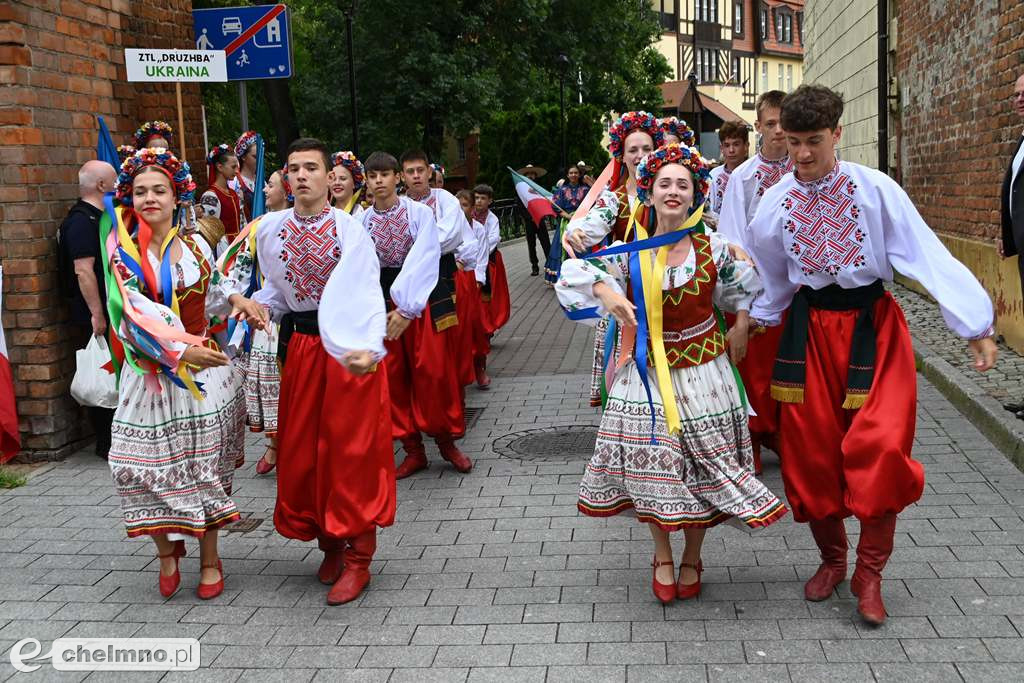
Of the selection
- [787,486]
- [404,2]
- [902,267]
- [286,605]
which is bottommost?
[286,605]

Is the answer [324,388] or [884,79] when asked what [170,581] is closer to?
[324,388]

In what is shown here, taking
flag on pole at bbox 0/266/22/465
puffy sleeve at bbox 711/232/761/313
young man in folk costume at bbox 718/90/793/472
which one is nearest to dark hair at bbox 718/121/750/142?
young man in folk costume at bbox 718/90/793/472

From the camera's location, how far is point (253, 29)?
394 inches

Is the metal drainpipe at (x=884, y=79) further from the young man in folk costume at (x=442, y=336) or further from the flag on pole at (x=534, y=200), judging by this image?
the young man in folk costume at (x=442, y=336)

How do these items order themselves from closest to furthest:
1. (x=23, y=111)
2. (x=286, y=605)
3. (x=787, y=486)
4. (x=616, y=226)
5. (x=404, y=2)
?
(x=787, y=486), (x=286, y=605), (x=616, y=226), (x=23, y=111), (x=404, y=2)

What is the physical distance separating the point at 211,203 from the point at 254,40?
6.34 ft

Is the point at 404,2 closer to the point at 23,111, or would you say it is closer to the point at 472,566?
the point at 23,111

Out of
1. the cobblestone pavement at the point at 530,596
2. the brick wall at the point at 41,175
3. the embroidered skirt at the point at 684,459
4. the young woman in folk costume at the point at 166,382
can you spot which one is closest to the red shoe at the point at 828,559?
the cobblestone pavement at the point at 530,596

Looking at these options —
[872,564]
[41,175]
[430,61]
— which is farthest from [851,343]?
[430,61]

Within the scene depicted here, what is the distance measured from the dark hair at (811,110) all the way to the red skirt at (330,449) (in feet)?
7.10

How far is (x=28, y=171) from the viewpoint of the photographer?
776cm

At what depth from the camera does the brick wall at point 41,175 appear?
7.70 m

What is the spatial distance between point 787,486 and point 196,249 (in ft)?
9.76

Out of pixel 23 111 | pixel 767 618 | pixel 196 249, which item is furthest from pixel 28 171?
pixel 767 618
